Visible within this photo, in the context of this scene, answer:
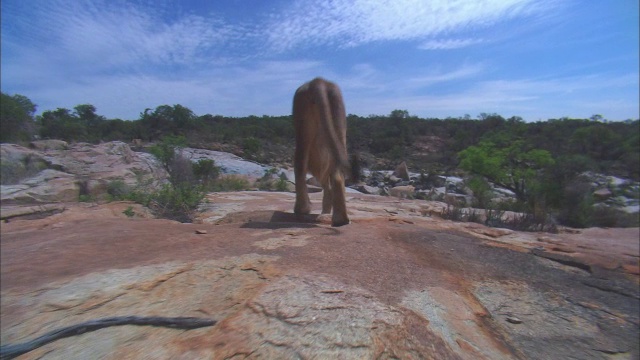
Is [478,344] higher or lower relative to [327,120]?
lower

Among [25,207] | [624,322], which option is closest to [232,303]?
[624,322]

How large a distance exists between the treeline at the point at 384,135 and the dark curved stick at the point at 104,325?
58.0 feet

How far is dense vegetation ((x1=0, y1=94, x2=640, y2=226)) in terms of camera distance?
1559cm

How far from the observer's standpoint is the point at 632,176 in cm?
2258

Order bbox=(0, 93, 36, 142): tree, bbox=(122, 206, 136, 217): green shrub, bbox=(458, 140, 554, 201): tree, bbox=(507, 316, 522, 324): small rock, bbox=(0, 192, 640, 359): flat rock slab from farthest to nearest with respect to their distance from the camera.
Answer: bbox=(0, 93, 36, 142): tree < bbox=(458, 140, 554, 201): tree < bbox=(122, 206, 136, 217): green shrub < bbox=(507, 316, 522, 324): small rock < bbox=(0, 192, 640, 359): flat rock slab

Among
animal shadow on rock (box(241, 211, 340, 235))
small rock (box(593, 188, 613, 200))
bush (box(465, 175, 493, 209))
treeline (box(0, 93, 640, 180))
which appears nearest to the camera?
animal shadow on rock (box(241, 211, 340, 235))

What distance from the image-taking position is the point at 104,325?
212 centimetres

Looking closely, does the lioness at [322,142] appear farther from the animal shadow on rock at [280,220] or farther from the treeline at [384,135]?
the treeline at [384,135]

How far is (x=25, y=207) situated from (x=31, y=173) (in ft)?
17.7

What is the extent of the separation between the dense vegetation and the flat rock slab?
113 inches

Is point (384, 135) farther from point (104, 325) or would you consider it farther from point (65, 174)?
point (104, 325)

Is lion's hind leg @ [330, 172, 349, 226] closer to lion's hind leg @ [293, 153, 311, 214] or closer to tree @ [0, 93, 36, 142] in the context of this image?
lion's hind leg @ [293, 153, 311, 214]

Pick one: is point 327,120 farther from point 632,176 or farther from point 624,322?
point 632,176

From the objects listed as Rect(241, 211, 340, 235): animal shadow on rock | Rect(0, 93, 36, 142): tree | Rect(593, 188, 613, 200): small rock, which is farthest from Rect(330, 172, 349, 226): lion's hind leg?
Rect(0, 93, 36, 142): tree
